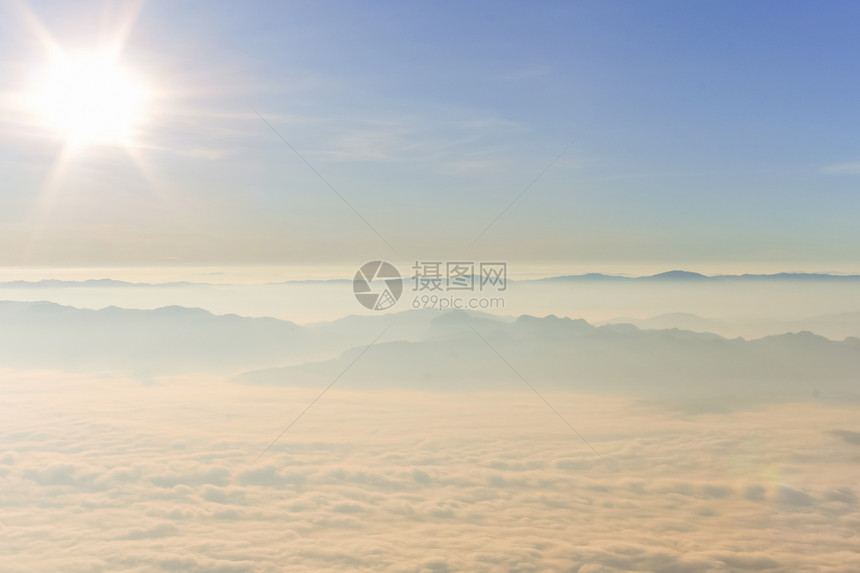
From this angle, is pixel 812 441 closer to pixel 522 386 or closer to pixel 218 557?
pixel 218 557

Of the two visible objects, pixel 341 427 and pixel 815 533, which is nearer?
pixel 815 533

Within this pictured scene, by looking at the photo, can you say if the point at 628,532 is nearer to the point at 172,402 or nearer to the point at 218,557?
the point at 218,557

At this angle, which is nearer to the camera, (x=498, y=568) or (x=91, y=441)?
(x=498, y=568)

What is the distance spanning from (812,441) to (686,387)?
122 metres

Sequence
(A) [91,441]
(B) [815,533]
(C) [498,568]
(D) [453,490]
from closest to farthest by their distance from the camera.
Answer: (C) [498,568] < (B) [815,533] < (D) [453,490] < (A) [91,441]

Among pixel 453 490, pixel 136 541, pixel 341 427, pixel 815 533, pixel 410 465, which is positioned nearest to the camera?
pixel 136 541

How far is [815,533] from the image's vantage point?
4634 cm

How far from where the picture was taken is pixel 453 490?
6006 centimetres

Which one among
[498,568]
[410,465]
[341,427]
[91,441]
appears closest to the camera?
[498,568]

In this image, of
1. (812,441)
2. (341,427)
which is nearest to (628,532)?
(812,441)

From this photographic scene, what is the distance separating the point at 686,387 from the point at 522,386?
60179mm

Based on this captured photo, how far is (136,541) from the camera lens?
43.3 metres

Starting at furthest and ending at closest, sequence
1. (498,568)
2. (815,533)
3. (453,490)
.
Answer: (453,490)
(815,533)
(498,568)

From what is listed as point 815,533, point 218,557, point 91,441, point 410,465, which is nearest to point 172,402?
point 91,441
